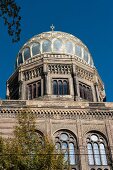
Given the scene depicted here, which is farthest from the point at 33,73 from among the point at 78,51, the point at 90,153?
the point at 90,153

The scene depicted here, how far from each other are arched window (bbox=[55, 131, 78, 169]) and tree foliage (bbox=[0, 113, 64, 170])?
7.05m

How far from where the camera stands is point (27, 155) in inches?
542

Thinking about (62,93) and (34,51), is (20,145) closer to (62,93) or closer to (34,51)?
(62,93)

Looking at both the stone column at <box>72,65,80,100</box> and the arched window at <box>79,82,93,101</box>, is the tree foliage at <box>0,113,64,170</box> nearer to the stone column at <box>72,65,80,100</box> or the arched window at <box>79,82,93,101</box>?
the stone column at <box>72,65,80,100</box>

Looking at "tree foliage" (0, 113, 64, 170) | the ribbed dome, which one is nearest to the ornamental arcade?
the ribbed dome

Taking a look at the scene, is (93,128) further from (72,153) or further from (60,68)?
(60,68)

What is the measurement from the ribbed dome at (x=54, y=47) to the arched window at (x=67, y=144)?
38.1 feet

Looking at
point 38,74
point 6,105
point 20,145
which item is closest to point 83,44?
point 38,74

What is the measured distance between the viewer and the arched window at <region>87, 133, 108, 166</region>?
71.9ft

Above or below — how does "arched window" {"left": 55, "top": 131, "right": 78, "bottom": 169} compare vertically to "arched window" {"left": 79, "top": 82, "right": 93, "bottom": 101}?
below

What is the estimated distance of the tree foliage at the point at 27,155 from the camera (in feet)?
43.9

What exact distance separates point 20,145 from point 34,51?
19.7m

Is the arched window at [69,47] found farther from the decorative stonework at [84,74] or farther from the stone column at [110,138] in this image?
the stone column at [110,138]

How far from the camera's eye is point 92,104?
24156mm
